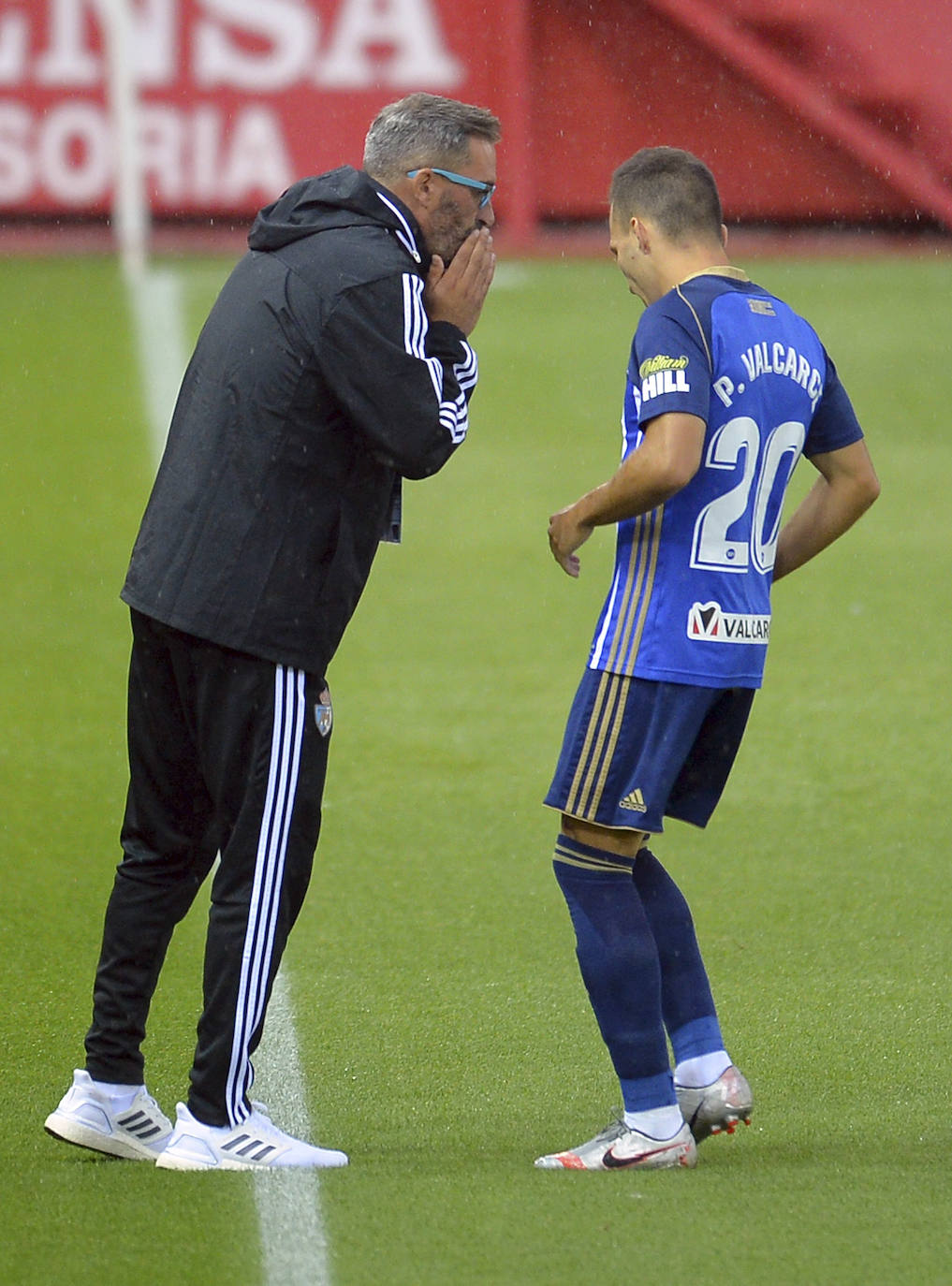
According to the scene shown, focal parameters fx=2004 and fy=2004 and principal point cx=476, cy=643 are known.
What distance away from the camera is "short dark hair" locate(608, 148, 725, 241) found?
3795 mm

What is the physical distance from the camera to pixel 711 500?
371 centimetres

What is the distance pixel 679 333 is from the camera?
366 centimetres

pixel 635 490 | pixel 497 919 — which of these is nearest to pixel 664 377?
pixel 635 490

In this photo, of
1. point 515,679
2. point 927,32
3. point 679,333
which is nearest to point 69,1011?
point 679,333

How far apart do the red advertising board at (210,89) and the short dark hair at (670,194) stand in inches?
510

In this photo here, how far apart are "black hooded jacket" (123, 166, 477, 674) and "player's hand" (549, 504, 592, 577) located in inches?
11.1

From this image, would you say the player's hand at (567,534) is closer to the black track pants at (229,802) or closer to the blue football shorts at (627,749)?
the blue football shorts at (627,749)

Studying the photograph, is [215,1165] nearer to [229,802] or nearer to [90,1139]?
[90,1139]

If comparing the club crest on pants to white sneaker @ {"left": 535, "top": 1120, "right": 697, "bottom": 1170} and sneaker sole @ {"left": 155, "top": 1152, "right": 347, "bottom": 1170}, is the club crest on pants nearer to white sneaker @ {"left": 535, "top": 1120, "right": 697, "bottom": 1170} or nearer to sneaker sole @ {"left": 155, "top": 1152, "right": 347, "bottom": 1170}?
sneaker sole @ {"left": 155, "top": 1152, "right": 347, "bottom": 1170}

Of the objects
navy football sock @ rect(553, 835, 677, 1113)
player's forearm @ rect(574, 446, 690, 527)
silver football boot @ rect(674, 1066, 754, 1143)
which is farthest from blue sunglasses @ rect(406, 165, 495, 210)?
silver football boot @ rect(674, 1066, 754, 1143)

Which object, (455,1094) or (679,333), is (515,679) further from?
(679,333)

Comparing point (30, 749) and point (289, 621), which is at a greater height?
point (289, 621)

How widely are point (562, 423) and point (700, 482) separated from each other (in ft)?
28.0

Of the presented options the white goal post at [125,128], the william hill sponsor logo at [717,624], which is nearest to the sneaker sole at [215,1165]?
the william hill sponsor logo at [717,624]
